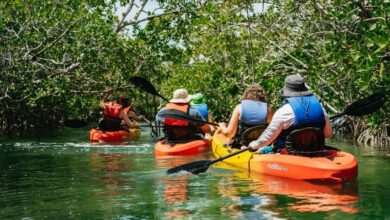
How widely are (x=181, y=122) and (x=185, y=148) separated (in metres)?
0.48

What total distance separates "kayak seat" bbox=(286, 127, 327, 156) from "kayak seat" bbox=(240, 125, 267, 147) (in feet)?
4.09

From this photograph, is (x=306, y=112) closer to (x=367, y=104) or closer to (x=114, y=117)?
(x=367, y=104)

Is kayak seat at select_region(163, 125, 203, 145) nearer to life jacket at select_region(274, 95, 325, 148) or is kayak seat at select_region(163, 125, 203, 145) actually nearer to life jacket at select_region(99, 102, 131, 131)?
life jacket at select_region(99, 102, 131, 131)

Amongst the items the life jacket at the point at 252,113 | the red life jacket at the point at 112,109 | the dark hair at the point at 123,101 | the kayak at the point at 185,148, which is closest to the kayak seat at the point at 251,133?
the life jacket at the point at 252,113

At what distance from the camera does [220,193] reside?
661cm

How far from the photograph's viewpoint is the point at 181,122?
424 inches

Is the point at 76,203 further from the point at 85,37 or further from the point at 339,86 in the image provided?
the point at 85,37

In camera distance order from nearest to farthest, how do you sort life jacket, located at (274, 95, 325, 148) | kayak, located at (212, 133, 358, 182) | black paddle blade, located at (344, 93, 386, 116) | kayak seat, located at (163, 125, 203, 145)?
kayak, located at (212, 133, 358, 182), life jacket, located at (274, 95, 325, 148), black paddle blade, located at (344, 93, 386, 116), kayak seat, located at (163, 125, 203, 145)

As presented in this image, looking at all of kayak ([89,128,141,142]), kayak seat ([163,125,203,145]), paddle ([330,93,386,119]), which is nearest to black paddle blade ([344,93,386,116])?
paddle ([330,93,386,119])

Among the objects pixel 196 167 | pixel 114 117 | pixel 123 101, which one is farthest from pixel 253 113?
pixel 123 101

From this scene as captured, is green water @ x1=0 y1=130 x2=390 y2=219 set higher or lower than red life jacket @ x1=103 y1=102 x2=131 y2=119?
lower

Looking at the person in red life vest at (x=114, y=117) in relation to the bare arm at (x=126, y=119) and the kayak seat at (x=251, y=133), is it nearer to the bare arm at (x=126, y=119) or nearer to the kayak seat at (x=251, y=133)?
the bare arm at (x=126, y=119)

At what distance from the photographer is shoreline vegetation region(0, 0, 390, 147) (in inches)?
472

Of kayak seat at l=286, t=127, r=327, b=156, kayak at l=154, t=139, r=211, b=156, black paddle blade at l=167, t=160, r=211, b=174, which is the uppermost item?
kayak seat at l=286, t=127, r=327, b=156
